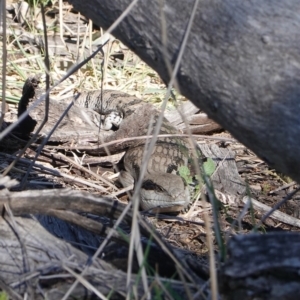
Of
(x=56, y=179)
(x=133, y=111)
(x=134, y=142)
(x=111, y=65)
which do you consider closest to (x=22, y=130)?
(x=56, y=179)

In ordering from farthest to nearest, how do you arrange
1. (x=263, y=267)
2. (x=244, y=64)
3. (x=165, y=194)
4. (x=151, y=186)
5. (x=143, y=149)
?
(x=143, y=149) → (x=151, y=186) → (x=165, y=194) → (x=244, y=64) → (x=263, y=267)

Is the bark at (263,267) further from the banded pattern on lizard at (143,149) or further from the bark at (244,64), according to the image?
the banded pattern on lizard at (143,149)

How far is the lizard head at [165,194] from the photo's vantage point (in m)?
4.74

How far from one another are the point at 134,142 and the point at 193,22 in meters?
3.40

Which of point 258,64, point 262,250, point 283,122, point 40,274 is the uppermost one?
point 258,64

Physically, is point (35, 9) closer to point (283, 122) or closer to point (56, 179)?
point (56, 179)

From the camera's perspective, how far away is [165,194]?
4.90 m

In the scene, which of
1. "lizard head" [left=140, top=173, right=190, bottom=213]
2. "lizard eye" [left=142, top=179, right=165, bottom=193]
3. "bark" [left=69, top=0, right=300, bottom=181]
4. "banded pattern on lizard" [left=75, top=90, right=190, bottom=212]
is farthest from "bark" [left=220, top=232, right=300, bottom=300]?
"lizard eye" [left=142, top=179, right=165, bottom=193]

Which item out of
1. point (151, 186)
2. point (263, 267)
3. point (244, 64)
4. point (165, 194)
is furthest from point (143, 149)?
point (263, 267)

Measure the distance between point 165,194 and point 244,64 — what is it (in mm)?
2960

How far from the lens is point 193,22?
208 cm

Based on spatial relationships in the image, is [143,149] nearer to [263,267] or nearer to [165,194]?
[165,194]

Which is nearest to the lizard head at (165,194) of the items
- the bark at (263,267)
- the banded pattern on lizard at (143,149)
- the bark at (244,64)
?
the banded pattern on lizard at (143,149)

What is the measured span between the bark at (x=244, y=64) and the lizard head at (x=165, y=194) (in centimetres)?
262
